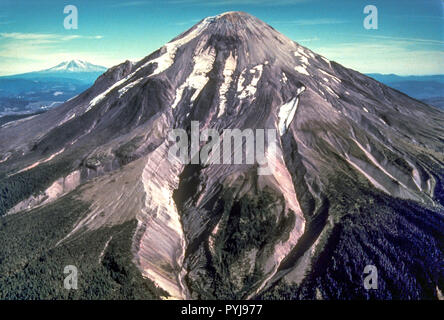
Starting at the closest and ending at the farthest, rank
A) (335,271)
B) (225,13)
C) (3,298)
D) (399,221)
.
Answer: (3,298)
(335,271)
(399,221)
(225,13)

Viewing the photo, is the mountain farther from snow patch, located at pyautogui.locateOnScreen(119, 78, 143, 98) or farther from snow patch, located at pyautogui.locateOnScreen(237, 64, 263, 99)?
snow patch, located at pyautogui.locateOnScreen(119, 78, 143, 98)

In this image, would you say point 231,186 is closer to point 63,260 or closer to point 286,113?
point 286,113

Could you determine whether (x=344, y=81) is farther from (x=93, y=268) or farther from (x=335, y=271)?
(x=93, y=268)

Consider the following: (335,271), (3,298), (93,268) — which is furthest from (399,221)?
(3,298)

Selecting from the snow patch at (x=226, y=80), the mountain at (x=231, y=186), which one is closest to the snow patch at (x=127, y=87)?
the mountain at (x=231, y=186)

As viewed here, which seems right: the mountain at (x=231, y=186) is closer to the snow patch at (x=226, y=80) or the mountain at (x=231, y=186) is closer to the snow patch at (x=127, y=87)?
the snow patch at (x=226, y=80)

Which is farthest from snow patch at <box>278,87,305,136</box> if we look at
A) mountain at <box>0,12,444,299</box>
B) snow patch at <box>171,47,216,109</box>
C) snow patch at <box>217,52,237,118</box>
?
snow patch at <box>171,47,216,109</box>
